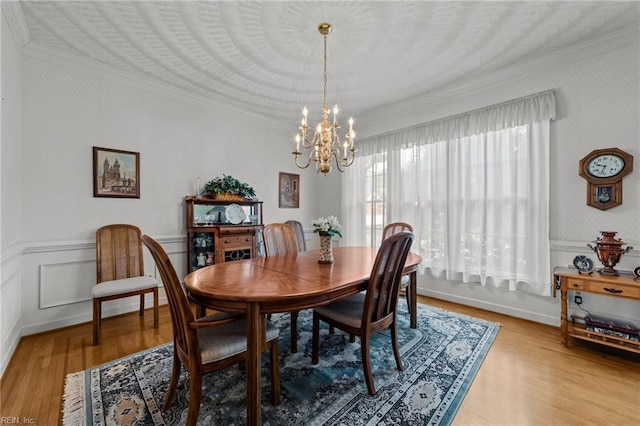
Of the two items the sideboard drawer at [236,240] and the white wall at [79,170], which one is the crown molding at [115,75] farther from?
the sideboard drawer at [236,240]

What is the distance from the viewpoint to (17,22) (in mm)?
2174

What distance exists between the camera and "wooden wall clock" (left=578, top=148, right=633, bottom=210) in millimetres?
2395

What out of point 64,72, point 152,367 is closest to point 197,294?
point 152,367

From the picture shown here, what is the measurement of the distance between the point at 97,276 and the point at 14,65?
1995 millimetres

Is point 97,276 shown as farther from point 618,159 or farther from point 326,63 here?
point 618,159

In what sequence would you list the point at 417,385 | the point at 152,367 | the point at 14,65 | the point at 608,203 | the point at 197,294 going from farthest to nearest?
the point at 608,203 < the point at 14,65 < the point at 152,367 < the point at 417,385 < the point at 197,294

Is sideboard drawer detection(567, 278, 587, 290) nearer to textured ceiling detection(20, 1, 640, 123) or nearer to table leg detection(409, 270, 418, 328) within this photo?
table leg detection(409, 270, 418, 328)

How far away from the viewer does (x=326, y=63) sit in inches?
114

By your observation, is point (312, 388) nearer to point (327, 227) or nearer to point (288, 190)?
point (327, 227)

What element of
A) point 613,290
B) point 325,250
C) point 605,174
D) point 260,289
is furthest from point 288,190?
point 613,290

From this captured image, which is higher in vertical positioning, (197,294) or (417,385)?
(197,294)

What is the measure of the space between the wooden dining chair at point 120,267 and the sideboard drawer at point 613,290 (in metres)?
3.96

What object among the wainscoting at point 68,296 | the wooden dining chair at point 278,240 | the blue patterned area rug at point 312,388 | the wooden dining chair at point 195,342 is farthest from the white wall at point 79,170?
the wooden dining chair at point 195,342

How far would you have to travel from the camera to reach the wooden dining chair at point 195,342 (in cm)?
134
